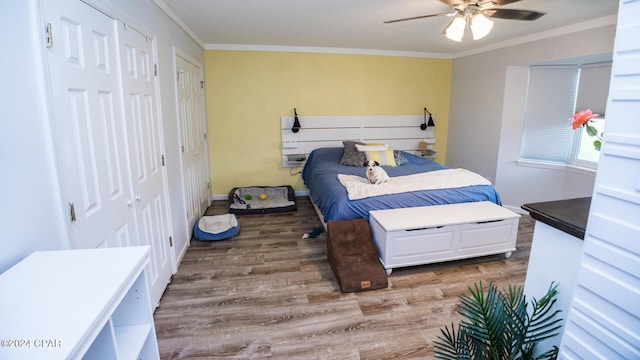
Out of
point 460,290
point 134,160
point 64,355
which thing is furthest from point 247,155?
point 64,355

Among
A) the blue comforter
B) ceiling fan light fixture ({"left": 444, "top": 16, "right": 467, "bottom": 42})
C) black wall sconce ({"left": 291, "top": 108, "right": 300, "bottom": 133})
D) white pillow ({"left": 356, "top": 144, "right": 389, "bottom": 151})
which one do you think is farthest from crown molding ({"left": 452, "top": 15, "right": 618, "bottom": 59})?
black wall sconce ({"left": 291, "top": 108, "right": 300, "bottom": 133})

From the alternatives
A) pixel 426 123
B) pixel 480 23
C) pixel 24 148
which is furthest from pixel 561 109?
pixel 24 148

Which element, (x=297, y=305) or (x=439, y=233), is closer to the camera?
(x=297, y=305)

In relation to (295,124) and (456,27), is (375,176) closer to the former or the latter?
(456,27)

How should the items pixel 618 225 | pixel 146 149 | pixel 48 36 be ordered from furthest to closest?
pixel 146 149, pixel 48 36, pixel 618 225

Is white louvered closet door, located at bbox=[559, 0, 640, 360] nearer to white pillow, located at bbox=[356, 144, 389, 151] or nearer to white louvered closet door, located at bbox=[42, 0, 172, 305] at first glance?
white louvered closet door, located at bbox=[42, 0, 172, 305]

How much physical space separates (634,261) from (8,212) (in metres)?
1.74

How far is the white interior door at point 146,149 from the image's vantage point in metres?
1.92

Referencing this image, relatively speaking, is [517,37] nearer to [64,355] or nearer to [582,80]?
[582,80]

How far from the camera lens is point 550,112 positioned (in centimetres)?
398

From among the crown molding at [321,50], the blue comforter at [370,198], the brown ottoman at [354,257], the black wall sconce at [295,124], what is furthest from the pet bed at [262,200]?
the crown molding at [321,50]

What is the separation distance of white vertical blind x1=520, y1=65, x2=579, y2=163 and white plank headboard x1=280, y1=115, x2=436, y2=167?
56.0 inches

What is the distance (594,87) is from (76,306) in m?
4.96

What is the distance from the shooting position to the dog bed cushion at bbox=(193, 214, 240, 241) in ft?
11.0
